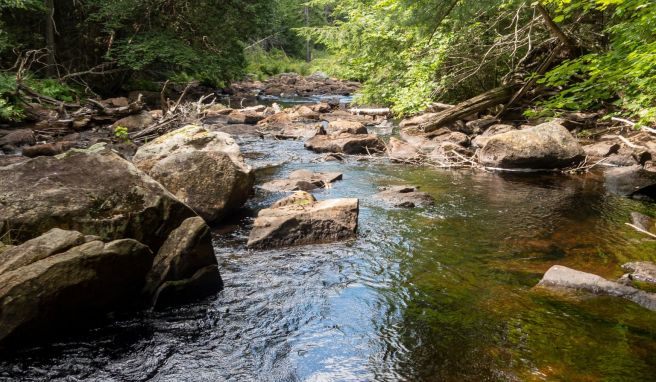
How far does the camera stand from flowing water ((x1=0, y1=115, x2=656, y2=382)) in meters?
3.84

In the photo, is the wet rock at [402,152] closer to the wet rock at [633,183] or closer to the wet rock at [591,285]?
the wet rock at [633,183]

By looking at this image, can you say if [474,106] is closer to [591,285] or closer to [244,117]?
[244,117]

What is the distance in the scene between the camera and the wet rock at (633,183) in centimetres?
867

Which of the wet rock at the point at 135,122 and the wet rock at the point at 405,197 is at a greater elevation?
the wet rock at the point at 135,122

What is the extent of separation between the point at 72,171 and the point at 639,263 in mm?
6243

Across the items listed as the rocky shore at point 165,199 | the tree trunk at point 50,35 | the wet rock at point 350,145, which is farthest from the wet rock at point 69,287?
the tree trunk at point 50,35

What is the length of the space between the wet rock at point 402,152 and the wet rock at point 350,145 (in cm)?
41

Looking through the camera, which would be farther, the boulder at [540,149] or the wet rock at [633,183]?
the boulder at [540,149]

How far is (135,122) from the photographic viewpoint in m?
13.9

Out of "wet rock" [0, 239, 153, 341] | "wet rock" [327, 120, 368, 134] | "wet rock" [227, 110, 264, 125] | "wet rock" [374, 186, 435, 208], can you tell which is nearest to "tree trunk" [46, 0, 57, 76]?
"wet rock" [227, 110, 264, 125]

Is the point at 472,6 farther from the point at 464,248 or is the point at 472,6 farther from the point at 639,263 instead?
the point at 639,263

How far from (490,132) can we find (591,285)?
9.43 m

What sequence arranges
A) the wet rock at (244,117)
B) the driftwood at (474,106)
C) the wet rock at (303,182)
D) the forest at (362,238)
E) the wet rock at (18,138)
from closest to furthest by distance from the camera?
the forest at (362,238)
the wet rock at (303,182)
the wet rock at (18,138)
the driftwood at (474,106)
the wet rock at (244,117)

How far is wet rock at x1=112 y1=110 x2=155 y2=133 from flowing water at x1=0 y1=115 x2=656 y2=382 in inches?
293
